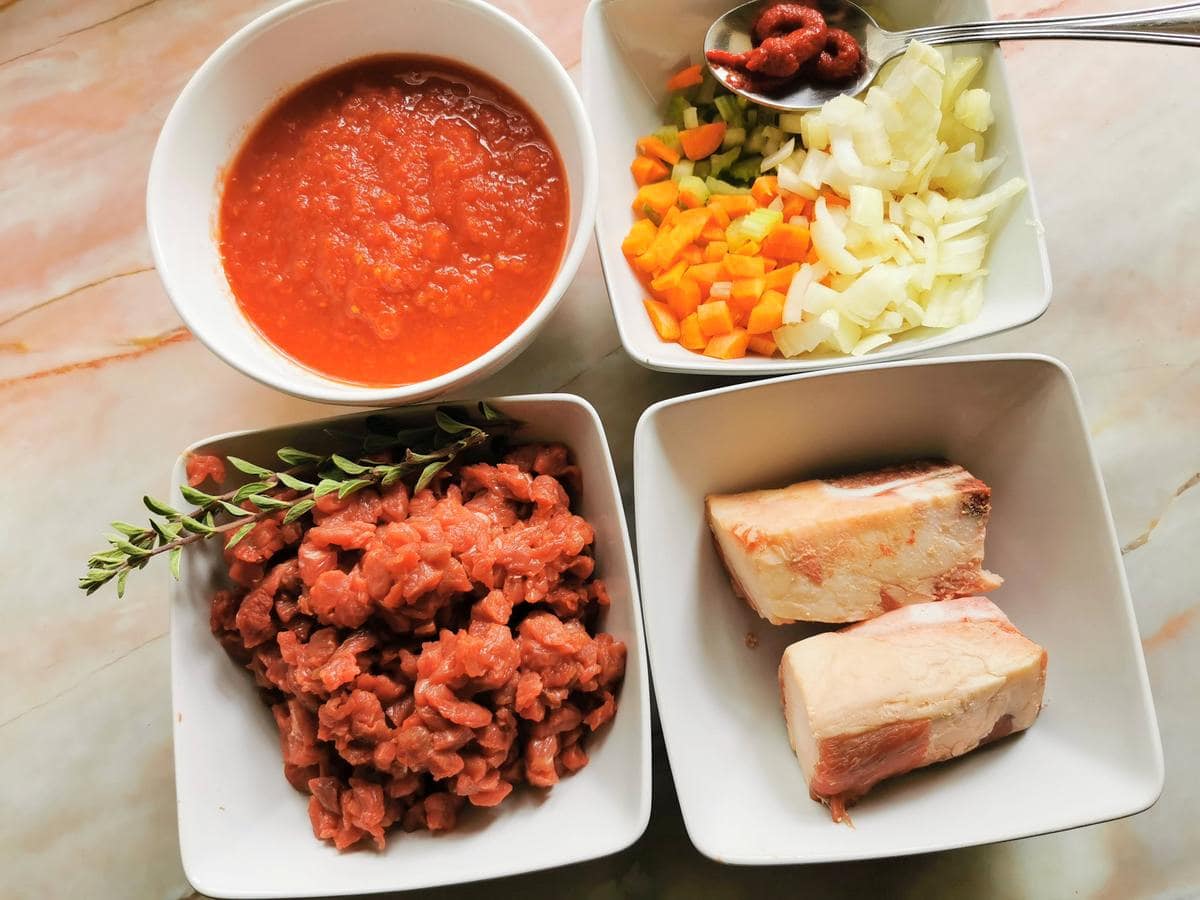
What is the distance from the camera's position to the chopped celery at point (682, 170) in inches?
89.3

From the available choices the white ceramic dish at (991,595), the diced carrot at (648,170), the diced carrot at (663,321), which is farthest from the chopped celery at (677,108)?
the white ceramic dish at (991,595)

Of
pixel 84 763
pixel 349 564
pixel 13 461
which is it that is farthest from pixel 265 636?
pixel 13 461

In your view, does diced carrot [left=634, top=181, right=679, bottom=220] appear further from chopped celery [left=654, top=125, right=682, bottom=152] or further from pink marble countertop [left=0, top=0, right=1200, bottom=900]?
pink marble countertop [left=0, top=0, right=1200, bottom=900]

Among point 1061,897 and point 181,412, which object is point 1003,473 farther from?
point 181,412

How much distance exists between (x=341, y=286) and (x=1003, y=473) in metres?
1.50

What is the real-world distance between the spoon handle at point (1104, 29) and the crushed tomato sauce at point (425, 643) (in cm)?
137

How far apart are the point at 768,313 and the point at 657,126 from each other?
626 millimetres

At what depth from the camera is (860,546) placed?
6.49 ft

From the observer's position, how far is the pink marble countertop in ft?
7.48

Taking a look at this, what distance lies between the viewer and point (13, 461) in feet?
7.89

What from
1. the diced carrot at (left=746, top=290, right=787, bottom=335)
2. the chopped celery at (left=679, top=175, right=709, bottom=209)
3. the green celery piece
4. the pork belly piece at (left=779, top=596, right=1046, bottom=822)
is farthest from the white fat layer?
the green celery piece

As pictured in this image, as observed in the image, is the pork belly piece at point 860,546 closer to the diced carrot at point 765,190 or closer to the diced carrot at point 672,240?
the diced carrot at point 672,240

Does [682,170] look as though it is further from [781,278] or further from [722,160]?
[781,278]

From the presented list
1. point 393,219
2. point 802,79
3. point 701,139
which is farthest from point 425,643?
point 802,79
